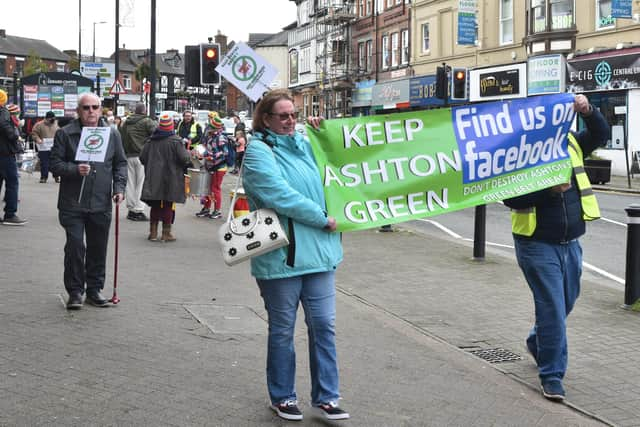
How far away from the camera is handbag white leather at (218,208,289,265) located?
4.83 meters

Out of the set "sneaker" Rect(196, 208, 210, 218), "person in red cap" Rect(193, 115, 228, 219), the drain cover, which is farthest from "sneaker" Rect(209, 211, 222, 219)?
the drain cover

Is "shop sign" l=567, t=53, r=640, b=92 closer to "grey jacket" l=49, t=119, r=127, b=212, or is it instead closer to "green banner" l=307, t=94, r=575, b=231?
"grey jacket" l=49, t=119, r=127, b=212

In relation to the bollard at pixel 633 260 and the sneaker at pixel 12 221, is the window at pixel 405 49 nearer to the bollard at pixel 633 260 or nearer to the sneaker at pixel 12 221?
the sneaker at pixel 12 221

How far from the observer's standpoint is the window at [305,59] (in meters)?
62.0

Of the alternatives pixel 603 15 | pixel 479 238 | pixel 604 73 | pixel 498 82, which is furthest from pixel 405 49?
pixel 479 238

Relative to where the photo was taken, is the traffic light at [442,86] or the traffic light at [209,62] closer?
the traffic light at [209,62]

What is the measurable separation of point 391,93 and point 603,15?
688 inches

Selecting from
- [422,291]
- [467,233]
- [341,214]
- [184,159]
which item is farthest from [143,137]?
[341,214]

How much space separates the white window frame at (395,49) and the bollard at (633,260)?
39348 millimetres

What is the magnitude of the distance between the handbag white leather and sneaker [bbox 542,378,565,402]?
2.04 meters

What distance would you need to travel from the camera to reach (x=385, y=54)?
48.6 metres

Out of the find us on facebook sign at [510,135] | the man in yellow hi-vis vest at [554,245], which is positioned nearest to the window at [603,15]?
the find us on facebook sign at [510,135]

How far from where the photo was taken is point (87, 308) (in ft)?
25.6

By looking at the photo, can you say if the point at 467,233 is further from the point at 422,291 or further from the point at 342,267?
the point at 422,291
